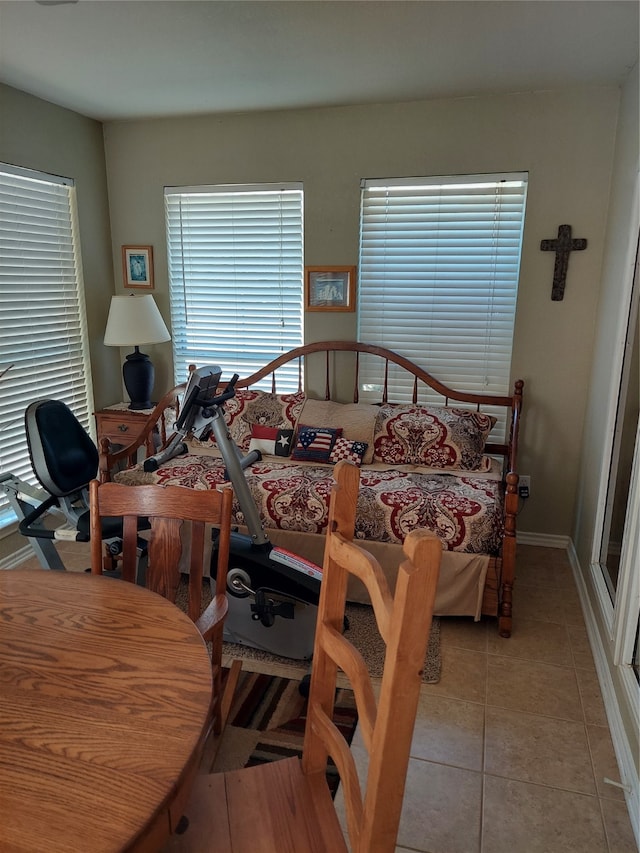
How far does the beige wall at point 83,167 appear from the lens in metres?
3.16

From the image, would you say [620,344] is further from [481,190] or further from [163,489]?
[163,489]

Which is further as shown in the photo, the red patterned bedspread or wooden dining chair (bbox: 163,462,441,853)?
the red patterned bedspread

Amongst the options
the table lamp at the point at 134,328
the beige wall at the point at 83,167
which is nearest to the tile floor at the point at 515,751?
the table lamp at the point at 134,328

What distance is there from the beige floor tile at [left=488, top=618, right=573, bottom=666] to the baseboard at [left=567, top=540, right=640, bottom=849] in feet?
0.39

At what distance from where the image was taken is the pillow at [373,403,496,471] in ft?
10.5

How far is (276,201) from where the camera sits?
368cm

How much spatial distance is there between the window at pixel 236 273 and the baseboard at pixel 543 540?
1.74m

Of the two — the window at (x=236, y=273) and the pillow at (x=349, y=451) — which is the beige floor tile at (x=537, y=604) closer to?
the pillow at (x=349, y=451)

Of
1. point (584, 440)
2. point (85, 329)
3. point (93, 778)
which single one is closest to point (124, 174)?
point (85, 329)

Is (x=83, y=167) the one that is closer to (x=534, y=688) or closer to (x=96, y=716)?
(x=96, y=716)

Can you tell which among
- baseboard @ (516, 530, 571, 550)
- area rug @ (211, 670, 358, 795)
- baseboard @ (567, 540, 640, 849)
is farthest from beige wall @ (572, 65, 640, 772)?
area rug @ (211, 670, 358, 795)

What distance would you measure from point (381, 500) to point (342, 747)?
166 centimetres

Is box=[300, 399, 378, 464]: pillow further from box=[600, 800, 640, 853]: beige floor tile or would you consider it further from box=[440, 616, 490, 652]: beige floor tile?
box=[600, 800, 640, 853]: beige floor tile

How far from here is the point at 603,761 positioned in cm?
196
